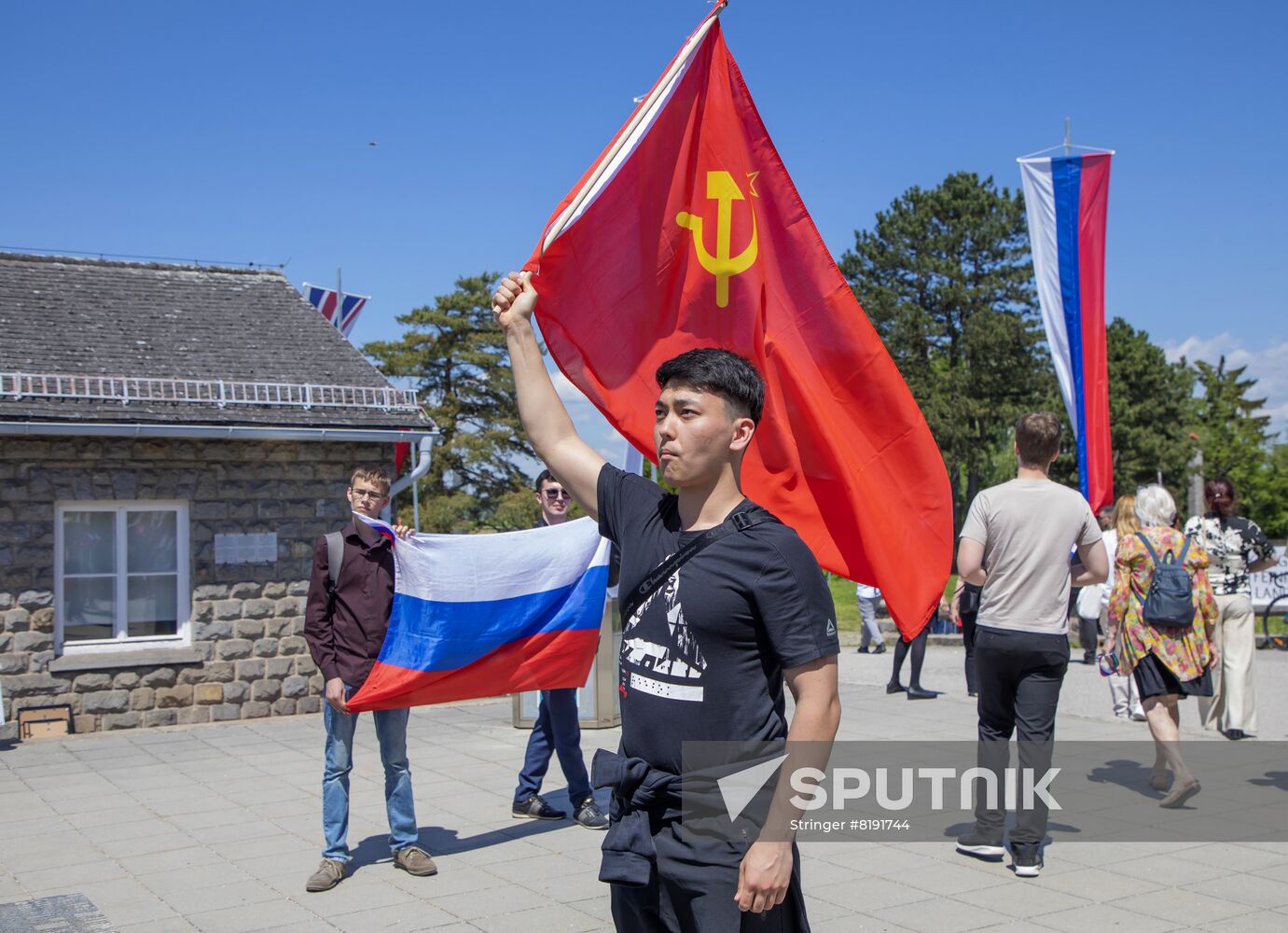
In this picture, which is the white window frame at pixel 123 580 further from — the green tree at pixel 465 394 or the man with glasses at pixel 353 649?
the green tree at pixel 465 394

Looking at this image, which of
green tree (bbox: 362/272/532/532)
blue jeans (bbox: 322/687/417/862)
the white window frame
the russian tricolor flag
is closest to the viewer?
blue jeans (bbox: 322/687/417/862)

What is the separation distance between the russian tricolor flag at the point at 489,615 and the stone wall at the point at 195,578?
636 cm

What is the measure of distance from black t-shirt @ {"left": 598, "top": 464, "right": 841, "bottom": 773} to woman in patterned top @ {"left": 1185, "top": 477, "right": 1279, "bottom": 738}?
713 cm

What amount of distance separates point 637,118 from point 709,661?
2.33 meters

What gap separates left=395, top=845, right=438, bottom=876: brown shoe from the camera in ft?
21.6

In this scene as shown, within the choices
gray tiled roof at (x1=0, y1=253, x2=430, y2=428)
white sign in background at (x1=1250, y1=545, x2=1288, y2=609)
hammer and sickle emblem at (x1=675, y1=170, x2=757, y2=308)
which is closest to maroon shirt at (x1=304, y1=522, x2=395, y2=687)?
hammer and sickle emblem at (x1=675, y1=170, x2=757, y2=308)

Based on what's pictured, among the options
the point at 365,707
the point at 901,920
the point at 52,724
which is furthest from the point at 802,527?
the point at 52,724

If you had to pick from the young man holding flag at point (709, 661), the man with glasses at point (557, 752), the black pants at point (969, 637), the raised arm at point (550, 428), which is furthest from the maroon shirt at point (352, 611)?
the black pants at point (969, 637)

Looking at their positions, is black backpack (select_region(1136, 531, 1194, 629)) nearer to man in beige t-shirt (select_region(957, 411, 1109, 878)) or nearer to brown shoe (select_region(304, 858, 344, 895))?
man in beige t-shirt (select_region(957, 411, 1109, 878))

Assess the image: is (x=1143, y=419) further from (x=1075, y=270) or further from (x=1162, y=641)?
(x=1162, y=641)

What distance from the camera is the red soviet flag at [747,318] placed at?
430 cm

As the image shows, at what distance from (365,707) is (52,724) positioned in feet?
22.7

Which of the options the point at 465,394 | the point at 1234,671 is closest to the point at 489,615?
the point at 1234,671

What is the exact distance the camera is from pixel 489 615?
7.25 metres
